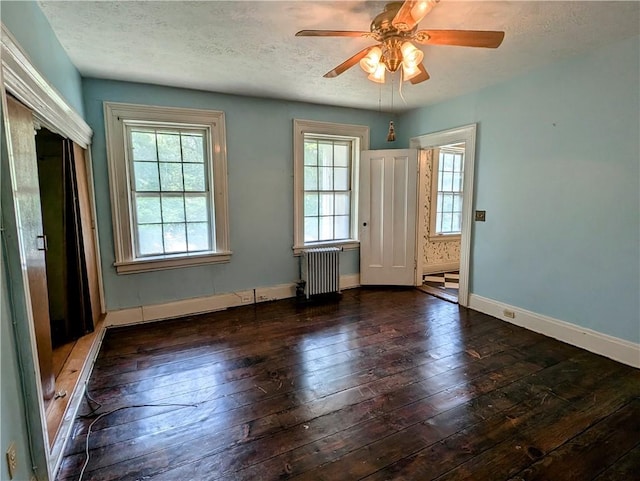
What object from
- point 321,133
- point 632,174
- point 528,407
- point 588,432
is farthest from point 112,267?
point 632,174

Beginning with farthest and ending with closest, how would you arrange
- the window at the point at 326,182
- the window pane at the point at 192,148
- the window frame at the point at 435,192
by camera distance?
the window frame at the point at 435,192 < the window at the point at 326,182 < the window pane at the point at 192,148

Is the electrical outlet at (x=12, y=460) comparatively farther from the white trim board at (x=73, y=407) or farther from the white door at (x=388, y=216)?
the white door at (x=388, y=216)

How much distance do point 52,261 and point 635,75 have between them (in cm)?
488

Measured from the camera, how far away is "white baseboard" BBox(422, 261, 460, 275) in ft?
18.6

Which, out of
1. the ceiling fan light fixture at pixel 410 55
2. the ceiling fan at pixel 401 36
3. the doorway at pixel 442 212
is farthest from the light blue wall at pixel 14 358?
the doorway at pixel 442 212

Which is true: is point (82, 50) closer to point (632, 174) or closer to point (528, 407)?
point (528, 407)

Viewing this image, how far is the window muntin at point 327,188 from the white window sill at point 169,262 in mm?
1214

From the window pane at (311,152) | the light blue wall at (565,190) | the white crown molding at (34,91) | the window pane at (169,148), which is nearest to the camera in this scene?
the white crown molding at (34,91)

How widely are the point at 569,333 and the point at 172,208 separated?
4.16 meters

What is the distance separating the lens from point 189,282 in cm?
378

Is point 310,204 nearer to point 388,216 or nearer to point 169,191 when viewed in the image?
point 388,216

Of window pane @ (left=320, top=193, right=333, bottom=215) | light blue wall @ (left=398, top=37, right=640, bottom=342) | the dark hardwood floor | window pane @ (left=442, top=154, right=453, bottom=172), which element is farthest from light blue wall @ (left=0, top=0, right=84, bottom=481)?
window pane @ (left=442, top=154, right=453, bottom=172)

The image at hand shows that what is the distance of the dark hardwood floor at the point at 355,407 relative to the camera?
1678mm

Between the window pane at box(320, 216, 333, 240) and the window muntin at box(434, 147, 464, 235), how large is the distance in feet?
6.68
